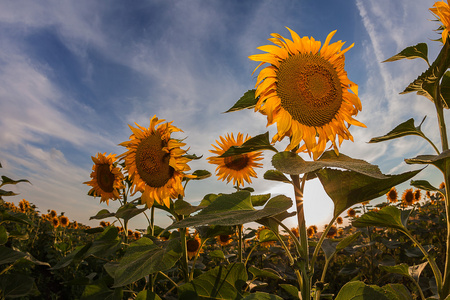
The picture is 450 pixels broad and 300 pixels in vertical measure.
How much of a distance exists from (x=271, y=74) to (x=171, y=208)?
1.68 meters

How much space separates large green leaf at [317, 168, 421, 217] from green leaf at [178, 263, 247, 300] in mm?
846

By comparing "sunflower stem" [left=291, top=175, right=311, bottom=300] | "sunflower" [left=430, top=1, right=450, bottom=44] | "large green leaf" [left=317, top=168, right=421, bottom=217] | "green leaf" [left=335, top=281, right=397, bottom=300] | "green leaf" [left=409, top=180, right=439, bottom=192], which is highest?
"sunflower" [left=430, top=1, right=450, bottom=44]

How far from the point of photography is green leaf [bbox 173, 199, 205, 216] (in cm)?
215

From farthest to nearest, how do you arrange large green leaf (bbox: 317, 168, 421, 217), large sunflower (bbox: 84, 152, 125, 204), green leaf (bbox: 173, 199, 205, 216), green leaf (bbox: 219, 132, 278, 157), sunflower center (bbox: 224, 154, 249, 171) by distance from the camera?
sunflower center (bbox: 224, 154, 249, 171) → large sunflower (bbox: 84, 152, 125, 204) → green leaf (bbox: 173, 199, 205, 216) → green leaf (bbox: 219, 132, 278, 157) → large green leaf (bbox: 317, 168, 421, 217)

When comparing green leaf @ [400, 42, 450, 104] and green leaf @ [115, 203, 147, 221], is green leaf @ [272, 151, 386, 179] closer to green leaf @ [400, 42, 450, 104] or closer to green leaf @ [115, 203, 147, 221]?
green leaf @ [400, 42, 450, 104]

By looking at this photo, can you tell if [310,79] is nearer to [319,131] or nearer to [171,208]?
[319,131]

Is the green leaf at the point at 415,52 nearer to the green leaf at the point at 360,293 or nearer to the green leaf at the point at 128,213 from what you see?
the green leaf at the point at 360,293

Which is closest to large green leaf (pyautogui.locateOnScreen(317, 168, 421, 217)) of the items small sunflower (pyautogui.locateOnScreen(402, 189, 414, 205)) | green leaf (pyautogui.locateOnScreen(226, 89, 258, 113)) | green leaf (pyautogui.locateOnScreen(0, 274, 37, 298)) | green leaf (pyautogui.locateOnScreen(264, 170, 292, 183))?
green leaf (pyautogui.locateOnScreen(264, 170, 292, 183))

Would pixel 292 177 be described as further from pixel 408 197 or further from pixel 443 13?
pixel 408 197

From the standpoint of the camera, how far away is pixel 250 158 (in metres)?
4.02

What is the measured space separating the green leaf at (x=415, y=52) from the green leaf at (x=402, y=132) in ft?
1.63

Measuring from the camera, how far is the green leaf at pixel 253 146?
1388 millimetres

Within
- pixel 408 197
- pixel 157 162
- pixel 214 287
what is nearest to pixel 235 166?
pixel 157 162

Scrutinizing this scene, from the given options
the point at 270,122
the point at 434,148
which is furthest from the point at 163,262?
the point at 434,148
